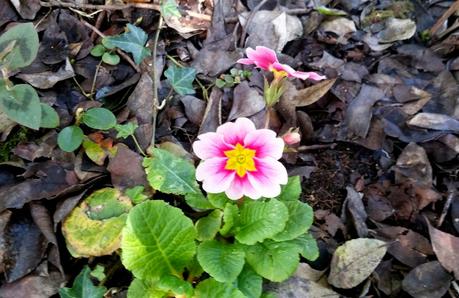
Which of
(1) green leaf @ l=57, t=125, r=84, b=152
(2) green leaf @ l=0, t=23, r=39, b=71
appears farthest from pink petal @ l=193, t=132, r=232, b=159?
(2) green leaf @ l=0, t=23, r=39, b=71

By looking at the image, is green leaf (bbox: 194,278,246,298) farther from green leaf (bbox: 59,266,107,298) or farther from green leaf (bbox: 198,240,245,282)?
green leaf (bbox: 59,266,107,298)

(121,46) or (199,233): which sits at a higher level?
(121,46)

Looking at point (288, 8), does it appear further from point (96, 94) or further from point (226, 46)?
point (96, 94)

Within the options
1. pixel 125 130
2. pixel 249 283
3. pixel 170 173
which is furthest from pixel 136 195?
pixel 249 283

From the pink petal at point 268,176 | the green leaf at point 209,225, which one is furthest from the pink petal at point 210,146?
the green leaf at point 209,225

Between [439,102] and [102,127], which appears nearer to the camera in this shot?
[102,127]

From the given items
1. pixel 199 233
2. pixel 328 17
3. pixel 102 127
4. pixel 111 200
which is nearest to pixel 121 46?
pixel 102 127

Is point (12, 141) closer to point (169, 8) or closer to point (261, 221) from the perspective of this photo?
point (169, 8)
